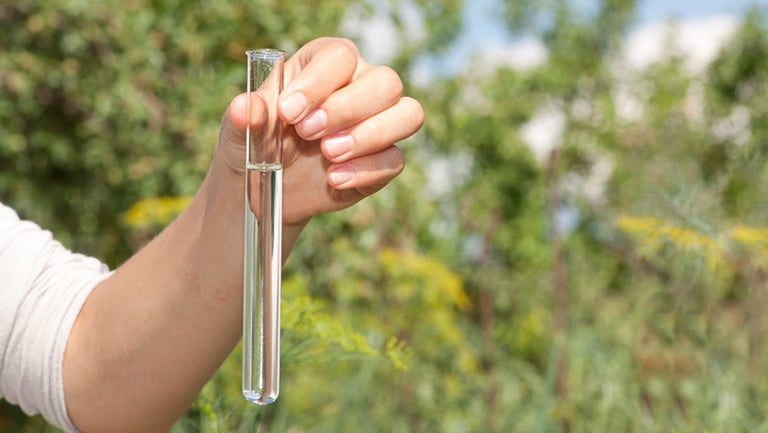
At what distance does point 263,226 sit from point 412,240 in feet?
7.34

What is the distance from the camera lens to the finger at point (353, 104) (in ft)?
3.24

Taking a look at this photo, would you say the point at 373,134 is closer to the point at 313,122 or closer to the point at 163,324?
the point at 313,122

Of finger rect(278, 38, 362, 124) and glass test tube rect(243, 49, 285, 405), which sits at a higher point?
finger rect(278, 38, 362, 124)

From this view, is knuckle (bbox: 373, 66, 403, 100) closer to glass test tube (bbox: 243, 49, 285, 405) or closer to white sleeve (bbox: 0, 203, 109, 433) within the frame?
glass test tube (bbox: 243, 49, 285, 405)

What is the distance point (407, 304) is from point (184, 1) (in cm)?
109

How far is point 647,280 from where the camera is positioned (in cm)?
368

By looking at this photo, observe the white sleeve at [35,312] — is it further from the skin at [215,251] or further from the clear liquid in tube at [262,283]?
the clear liquid in tube at [262,283]

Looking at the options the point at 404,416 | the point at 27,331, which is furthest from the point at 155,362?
the point at 404,416

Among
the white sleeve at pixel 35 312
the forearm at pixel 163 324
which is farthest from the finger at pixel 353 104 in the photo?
the white sleeve at pixel 35 312

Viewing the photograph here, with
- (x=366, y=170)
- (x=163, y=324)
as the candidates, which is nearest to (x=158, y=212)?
(x=163, y=324)

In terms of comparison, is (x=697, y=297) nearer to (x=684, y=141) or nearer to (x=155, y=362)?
(x=684, y=141)

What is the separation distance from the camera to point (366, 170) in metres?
1.04

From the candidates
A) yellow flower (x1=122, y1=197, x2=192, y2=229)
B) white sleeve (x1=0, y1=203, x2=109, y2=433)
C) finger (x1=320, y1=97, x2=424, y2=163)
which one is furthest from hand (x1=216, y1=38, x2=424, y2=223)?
yellow flower (x1=122, y1=197, x2=192, y2=229)

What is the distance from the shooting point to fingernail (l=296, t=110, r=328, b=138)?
983 millimetres
